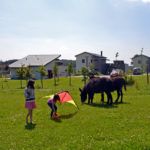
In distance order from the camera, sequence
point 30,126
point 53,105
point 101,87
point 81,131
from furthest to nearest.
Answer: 1. point 101,87
2. point 53,105
3. point 30,126
4. point 81,131

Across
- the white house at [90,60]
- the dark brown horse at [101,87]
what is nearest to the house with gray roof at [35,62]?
the white house at [90,60]

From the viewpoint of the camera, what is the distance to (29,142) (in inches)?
562

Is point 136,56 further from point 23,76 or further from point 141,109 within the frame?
point 141,109

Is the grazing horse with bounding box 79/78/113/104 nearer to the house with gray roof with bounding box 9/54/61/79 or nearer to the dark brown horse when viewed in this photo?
the dark brown horse

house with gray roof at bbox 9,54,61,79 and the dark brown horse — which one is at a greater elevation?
house with gray roof at bbox 9,54,61,79

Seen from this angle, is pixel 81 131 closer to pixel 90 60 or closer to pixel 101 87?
pixel 101 87

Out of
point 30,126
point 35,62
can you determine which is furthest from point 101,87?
point 35,62

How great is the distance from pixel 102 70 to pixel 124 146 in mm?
109665

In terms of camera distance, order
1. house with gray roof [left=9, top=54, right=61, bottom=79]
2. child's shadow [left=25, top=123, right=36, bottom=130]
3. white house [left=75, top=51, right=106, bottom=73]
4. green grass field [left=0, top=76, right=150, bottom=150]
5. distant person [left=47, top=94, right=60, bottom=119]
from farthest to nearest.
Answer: white house [left=75, top=51, right=106, bottom=73], house with gray roof [left=9, top=54, right=61, bottom=79], distant person [left=47, top=94, right=60, bottom=119], child's shadow [left=25, top=123, right=36, bottom=130], green grass field [left=0, top=76, right=150, bottom=150]

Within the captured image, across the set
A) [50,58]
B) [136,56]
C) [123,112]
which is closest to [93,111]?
[123,112]

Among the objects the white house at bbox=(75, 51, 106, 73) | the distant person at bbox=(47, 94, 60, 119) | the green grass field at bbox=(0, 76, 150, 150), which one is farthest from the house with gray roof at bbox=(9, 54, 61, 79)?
the distant person at bbox=(47, 94, 60, 119)

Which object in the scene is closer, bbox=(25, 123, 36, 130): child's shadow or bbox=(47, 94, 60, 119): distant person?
bbox=(25, 123, 36, 130): child's shadow

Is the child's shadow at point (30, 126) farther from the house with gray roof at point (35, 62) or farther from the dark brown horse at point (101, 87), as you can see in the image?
the house with gray roof at point (35, 62)

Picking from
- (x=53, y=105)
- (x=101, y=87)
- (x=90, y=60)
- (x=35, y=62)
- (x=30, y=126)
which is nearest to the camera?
(x=30, y=126)
